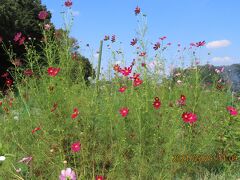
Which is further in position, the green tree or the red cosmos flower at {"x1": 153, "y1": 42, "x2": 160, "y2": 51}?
the green tree

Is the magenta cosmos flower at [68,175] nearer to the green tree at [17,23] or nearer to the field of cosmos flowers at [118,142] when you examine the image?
the field of cosmos flowers at [118,142]

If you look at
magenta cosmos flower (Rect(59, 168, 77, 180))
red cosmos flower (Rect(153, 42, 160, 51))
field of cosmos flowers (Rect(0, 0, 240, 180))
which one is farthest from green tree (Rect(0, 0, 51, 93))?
magenta cosmos flower (Rect(59, 168, 77, 180))

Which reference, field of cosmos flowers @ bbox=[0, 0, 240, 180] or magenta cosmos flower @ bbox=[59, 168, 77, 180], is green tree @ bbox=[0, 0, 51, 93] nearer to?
field of cosmos flowers @ bbox=[0, 0, 240, 180]

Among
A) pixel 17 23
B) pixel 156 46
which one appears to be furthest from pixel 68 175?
pixel 17 23

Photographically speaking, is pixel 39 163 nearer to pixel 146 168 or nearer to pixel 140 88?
pixel 146 168

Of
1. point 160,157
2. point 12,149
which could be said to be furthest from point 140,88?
point 12,149

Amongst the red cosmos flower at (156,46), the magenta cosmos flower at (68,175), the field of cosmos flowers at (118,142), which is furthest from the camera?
the red cosmos flower at (156,46)

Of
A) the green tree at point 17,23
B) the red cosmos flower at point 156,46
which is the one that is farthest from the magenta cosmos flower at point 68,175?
the green tree at point 17,23

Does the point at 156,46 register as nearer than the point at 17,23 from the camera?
Yes

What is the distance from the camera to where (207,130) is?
493 centimetres

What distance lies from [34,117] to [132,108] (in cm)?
122

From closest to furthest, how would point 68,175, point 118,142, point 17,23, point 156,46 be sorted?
point 68,175
point 118,142
point 156,46
point 17,23

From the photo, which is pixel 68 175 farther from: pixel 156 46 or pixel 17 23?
pixel 17 23

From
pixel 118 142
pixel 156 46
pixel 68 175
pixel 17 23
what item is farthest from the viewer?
pixel 17 23
